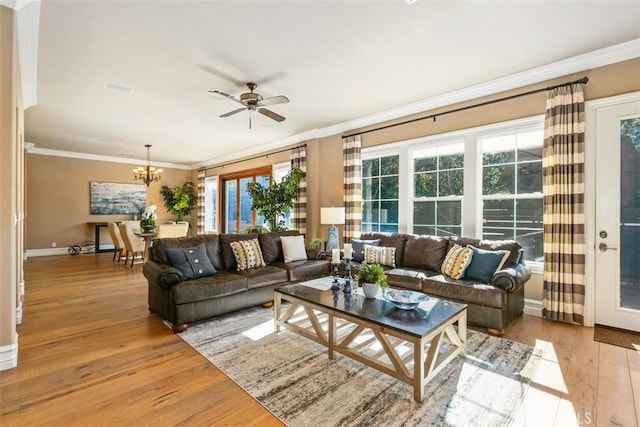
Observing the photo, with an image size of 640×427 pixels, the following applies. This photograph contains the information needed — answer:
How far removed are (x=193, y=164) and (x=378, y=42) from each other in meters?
8.84

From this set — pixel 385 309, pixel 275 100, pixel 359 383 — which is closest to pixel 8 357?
pixel 359 383

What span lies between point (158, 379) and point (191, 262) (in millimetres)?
1534

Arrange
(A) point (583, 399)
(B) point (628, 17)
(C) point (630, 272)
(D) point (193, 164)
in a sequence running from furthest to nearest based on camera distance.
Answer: (D) point (193, 164) → (C) point (630, 272) → (B) point (628, 17) → (A) point (583, 399)

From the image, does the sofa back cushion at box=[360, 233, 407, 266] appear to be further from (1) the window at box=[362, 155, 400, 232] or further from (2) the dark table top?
(2) the dark table top

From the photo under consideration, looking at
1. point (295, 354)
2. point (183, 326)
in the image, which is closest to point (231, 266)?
point (183, 326)

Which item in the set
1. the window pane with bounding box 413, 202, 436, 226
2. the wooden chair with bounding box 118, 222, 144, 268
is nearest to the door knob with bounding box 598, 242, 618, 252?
the window pane with bounding box 413, 202, 436, 226

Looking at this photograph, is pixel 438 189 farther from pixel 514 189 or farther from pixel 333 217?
pixel 333 217

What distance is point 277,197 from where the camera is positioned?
245 inches

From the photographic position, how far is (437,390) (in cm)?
208

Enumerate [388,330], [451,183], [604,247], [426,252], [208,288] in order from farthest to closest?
[451,183] → [426,252] → [208,288] → [604,247] → [388,330]

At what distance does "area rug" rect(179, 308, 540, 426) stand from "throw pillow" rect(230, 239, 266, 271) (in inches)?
46.6

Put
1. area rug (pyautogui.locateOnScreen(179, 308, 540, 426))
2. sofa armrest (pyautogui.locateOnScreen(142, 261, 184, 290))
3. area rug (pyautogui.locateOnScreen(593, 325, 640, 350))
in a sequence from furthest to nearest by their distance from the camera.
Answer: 1. sofa armrest (pyautogui.locateOnScreen(142, 261, 184, 290))
2. area rug (pyautogui.locateOnScreen(593, 325, 640, 350))
3. area rug (pyautogui.locateOnScreen(179, 308, 540, 426))

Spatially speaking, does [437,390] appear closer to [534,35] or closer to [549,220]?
[549,220]

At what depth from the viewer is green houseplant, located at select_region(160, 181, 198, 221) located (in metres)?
9.67
